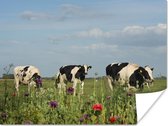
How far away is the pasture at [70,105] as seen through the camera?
5832 mm

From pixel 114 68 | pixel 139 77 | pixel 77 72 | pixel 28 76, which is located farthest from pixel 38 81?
pixel 139 77

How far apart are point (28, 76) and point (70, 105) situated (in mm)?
464

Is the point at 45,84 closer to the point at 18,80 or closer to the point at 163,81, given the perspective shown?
the point at 18,80

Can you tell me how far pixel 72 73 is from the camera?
249 inches

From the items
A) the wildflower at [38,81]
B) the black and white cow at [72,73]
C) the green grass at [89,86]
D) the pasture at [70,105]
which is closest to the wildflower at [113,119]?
the pasture at [70,105]

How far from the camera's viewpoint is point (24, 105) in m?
5.98

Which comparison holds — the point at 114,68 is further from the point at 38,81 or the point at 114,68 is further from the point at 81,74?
the point at 38,81

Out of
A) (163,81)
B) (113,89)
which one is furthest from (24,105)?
(163,81)

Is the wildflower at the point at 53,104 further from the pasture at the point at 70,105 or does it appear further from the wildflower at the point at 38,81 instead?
the wildflower at the point at 38,81

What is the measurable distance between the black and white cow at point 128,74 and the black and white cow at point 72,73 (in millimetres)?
185

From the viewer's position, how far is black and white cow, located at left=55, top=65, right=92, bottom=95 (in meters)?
5.97

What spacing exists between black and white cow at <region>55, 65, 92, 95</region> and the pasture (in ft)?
0.20

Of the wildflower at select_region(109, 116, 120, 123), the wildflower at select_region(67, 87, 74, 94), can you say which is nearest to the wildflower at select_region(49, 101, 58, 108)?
the wildflower at select_region(67, 87, 74, 94)

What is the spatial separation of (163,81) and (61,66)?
0.76 metres
